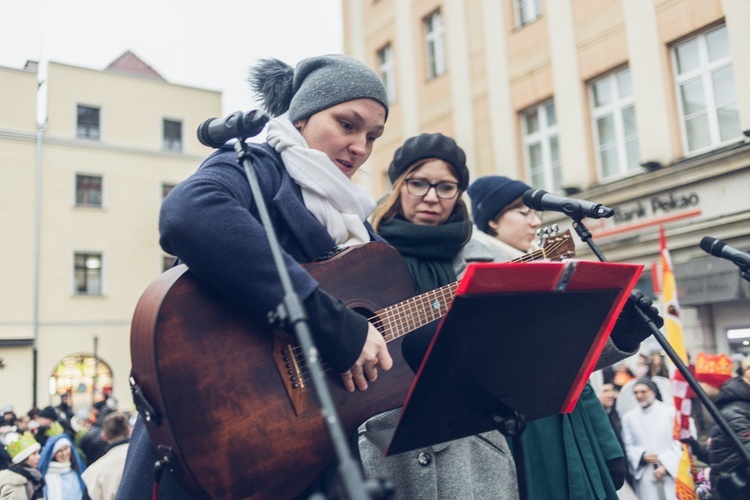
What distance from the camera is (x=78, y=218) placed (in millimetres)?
25797

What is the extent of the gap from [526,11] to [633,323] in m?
12.7

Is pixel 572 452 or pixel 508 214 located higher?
pixel 508 214

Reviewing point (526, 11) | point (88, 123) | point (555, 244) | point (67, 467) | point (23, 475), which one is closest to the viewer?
point (555, 244)

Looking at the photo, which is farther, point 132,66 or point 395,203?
point 132,66

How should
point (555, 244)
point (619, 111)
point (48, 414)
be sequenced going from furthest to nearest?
point (619, 111) → point (48, 414) → point (555, 244)

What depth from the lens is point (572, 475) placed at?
9.51 feet

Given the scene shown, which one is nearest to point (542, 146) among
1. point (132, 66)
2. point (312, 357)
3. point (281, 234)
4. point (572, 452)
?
point (572, 452)

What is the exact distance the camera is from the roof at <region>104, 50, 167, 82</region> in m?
29.6

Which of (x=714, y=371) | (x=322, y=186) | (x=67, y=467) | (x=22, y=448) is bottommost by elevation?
(x=67, y=467)

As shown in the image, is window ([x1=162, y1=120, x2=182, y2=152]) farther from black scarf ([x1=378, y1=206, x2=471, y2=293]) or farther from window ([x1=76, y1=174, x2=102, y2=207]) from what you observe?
black scarf ([x1=378, y1=206, x2=471, y2=293])

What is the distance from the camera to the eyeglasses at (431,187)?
312 centimetres

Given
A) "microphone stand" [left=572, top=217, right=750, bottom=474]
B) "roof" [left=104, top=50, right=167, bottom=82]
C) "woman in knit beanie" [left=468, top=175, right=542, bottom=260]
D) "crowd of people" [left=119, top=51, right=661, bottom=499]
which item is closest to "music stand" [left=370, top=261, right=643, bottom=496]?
"crowd of people" [left=119, top=51, right=661, bottom=499]

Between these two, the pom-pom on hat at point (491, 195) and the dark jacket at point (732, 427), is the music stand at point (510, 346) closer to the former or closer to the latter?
the pom-pom on hat at point (491, 195)

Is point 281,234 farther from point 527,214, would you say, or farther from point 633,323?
point 527,214
